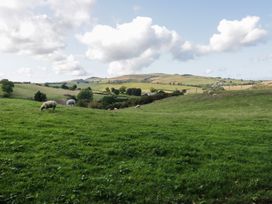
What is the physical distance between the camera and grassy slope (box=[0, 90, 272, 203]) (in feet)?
50.9

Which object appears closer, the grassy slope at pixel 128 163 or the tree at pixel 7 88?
the grassy slope at pixel 128 163

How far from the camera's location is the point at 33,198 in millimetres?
14625

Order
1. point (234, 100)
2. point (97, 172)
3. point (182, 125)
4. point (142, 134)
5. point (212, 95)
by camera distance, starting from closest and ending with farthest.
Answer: point (97, 172)
point (142, 134)
point (182, 125)
point (234, 100)
point (212, 95)

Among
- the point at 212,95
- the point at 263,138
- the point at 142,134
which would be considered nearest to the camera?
the point at 142,134

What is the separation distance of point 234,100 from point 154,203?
57.9m

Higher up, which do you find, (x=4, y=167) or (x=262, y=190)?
(x=4, y=167)

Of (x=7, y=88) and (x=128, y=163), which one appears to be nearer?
(x=128, y=163)

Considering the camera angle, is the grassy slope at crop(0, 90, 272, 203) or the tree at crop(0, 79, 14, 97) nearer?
the grassy slope at crop(0, 90, 272, 203)

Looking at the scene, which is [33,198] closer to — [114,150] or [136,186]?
[136,186]

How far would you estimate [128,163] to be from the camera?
1866cm

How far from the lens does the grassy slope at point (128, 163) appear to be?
50.9 feet

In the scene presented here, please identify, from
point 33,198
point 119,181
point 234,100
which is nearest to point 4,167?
point 33,198

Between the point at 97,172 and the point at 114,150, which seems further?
the point at 114,150

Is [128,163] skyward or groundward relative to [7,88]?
groundward
